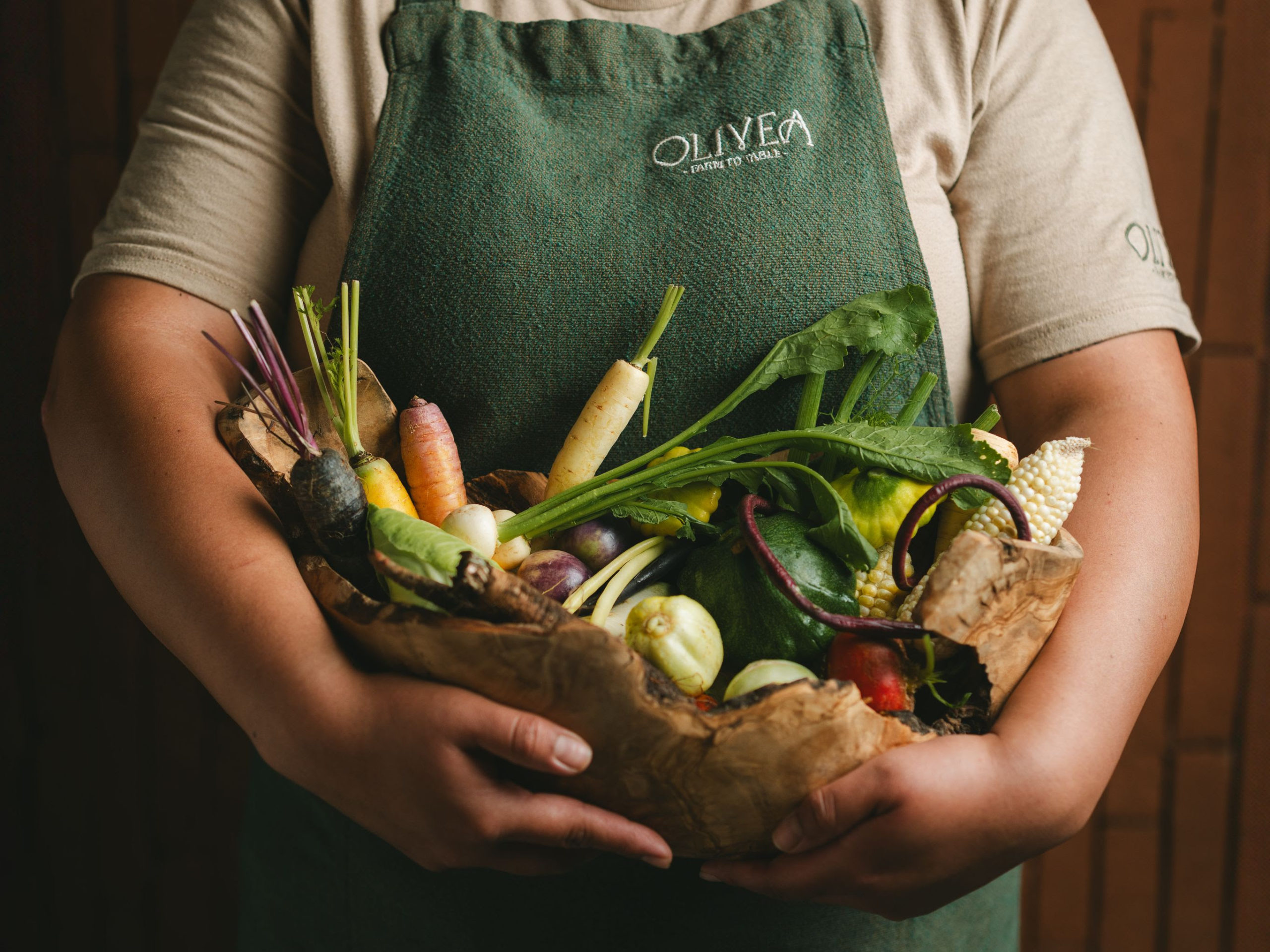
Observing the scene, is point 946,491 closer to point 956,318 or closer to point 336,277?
point 956,318

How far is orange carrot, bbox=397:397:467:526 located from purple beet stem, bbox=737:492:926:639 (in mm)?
218

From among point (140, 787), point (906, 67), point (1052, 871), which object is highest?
point (906, 67)

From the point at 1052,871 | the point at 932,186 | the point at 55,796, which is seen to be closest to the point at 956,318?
the point at 932,186

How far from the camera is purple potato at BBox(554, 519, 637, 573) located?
0.59m

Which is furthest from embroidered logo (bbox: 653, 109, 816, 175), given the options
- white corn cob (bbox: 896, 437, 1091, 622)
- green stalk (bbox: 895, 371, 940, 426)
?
white corn cob (bbox: 896, 437, 1091, 622)

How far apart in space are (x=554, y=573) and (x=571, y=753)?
16 cm

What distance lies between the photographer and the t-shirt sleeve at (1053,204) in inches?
Result: 25.3

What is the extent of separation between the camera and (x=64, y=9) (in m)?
1.03

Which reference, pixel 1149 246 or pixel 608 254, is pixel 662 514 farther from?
pixel 1149 246

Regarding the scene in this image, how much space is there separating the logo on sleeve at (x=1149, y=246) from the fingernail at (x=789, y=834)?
1.70 feet

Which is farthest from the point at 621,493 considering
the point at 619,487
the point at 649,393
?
the point at 649,393

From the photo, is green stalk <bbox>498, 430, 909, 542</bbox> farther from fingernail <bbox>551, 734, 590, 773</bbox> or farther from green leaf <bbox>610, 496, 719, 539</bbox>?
fingernail <bbox>551, 734, 590, 773</bbox>

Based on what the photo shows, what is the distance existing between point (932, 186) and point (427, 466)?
0.47m

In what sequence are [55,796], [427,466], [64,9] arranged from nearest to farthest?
[427,466], [64,9], [55,796]
